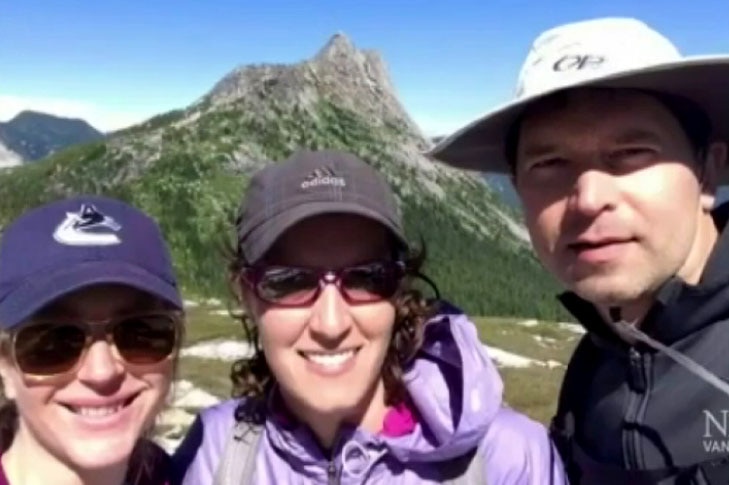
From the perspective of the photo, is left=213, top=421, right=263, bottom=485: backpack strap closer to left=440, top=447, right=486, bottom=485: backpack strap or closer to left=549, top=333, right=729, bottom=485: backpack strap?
left=440, top=447, right=486, bottom=485: backpack strap

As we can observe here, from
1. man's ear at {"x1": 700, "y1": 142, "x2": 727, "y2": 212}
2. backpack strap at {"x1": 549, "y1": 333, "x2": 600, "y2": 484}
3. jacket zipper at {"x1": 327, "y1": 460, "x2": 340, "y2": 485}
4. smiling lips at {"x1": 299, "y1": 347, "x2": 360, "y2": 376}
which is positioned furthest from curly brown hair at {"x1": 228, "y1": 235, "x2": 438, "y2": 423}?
man's ear at {"x1": 700, "y1": 142, "x2": 727, "y2": 212}

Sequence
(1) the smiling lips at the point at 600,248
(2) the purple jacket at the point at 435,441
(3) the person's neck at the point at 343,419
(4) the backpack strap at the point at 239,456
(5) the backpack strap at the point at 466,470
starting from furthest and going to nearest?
(3) the person's neck at the point at 343,419 < (4) the backpack strap at the point at 239,456 < (2) the purple jacket at the point at 435,441 < (5) the backpack strap at the point at 466,470 < (1) the smiling lips at the point at 600,248

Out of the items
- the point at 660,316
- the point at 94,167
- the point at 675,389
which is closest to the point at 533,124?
the point at 660,316

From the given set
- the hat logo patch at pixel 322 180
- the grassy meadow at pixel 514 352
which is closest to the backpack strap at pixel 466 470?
the hat logo patch at pixel 322 180

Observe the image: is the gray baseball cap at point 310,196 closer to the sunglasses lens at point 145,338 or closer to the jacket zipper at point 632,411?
the sunglasses lens at point 145,338

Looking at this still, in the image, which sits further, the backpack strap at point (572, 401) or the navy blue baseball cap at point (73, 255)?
the backpack strap at point (572, 401)

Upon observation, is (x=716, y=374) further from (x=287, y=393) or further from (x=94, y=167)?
(x=94, y=167)
